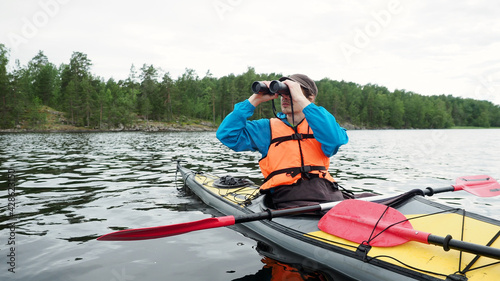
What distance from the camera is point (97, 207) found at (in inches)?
227

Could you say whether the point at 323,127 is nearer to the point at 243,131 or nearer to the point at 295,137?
the point at 295,137

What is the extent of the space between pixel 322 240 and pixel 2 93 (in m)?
56.5

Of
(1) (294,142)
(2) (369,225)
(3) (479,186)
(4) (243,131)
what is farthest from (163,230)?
(3) (479,186)

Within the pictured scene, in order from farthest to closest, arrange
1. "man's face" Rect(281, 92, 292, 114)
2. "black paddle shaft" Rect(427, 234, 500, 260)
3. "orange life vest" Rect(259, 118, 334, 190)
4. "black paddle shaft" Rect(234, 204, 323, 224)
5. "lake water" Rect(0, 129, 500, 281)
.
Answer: "man's face" Rect(281, 92, 292, 114) → "orange life vest" Rect(259, 118, 334, 190) → "lake water" Rect(0, 129, 500, 281) → "black paddle shaft" Rect(234, 204, 323, 224) → "black paddle shaft" Rect(427, 234, 500, 260)

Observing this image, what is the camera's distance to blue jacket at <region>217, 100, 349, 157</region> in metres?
3.56

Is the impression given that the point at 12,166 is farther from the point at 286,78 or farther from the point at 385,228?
the point at 385,228

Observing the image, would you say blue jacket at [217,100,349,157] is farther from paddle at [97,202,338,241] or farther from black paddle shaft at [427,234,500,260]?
black paddle shaft at [427,234,500,260]

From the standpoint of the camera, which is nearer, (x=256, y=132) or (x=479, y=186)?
(x=256, y=132)

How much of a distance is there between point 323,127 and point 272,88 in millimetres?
705

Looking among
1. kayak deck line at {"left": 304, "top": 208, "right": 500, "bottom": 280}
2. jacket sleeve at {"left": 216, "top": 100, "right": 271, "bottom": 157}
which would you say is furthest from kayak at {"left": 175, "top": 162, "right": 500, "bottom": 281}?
jacket sleeve at {"left": 216, "top": 100, "right": 271, "bottom": 157}

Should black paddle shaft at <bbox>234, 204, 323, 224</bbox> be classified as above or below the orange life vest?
below

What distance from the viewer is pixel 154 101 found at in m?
64.9

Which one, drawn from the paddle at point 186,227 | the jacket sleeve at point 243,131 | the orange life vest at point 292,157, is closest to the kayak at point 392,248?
the paddle at point 186,227

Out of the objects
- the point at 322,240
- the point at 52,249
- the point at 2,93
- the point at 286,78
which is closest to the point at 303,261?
the point at 322,240
